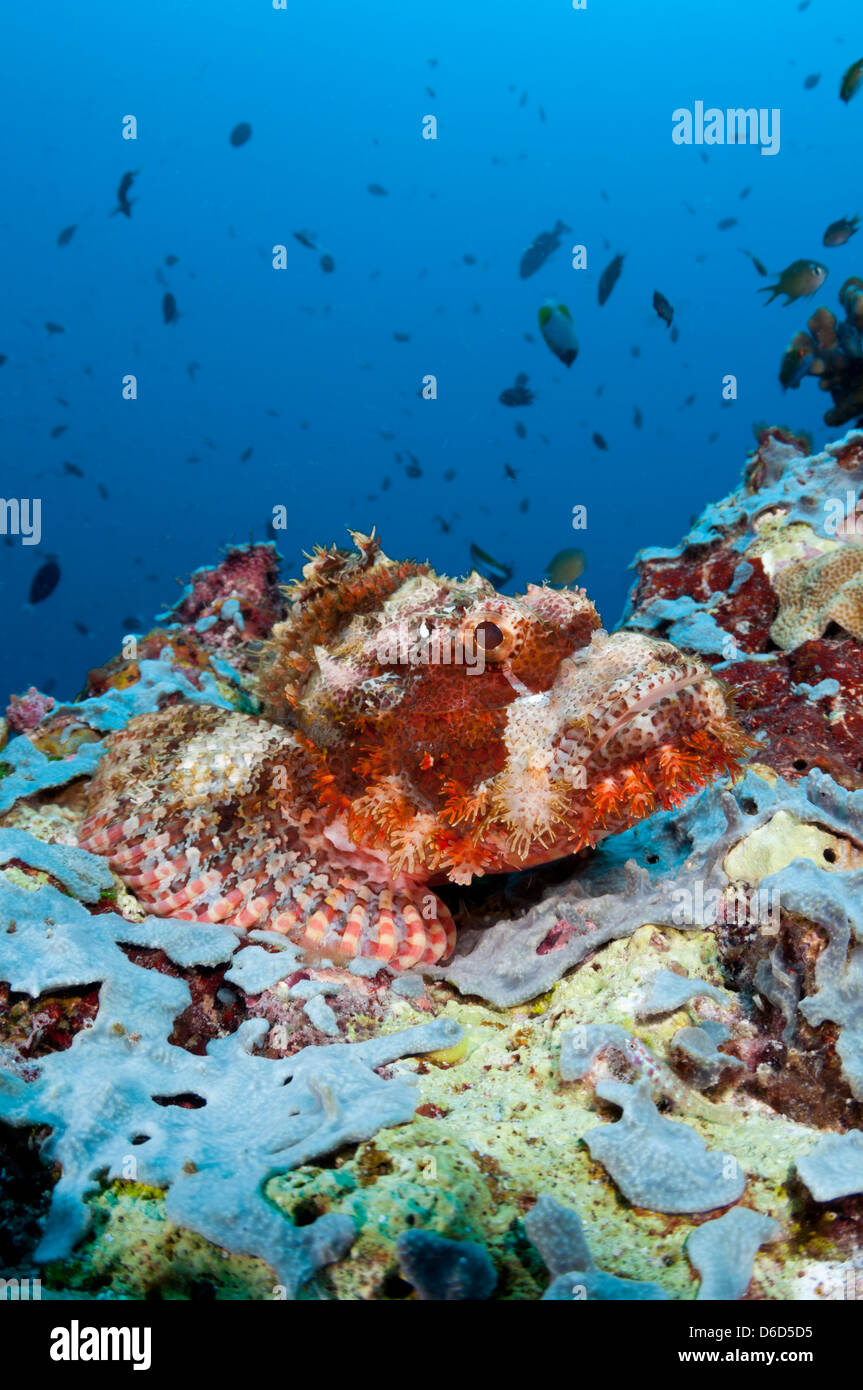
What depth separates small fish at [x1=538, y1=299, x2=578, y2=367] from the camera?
15016 mm

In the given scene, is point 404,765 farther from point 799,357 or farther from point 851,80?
point 851,80

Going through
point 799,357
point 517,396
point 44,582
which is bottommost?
point 799,357

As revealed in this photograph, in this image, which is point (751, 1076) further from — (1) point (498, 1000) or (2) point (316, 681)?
(2) point (316, 681)

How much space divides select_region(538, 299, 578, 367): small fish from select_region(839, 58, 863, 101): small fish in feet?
19.5

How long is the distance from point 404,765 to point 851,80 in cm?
1710

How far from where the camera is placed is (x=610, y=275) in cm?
1745

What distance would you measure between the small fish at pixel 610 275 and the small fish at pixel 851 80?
4629mm

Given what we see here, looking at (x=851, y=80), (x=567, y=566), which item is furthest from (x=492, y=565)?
(x=851, y=80)

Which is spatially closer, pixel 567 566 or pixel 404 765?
pixel 404 765

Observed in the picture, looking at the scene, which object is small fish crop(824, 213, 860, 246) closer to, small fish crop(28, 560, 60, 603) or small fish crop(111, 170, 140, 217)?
small fish crop(111, 170, 140, 217)

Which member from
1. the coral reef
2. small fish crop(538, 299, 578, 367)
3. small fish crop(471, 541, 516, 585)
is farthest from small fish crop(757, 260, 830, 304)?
the coral reef

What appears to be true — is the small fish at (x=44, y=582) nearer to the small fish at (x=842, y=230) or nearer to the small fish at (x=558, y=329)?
the small fish at (x=558, y=329)

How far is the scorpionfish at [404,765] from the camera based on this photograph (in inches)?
129

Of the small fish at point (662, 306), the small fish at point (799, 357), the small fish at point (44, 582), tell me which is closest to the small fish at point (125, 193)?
the small fish at point (44, 582)
